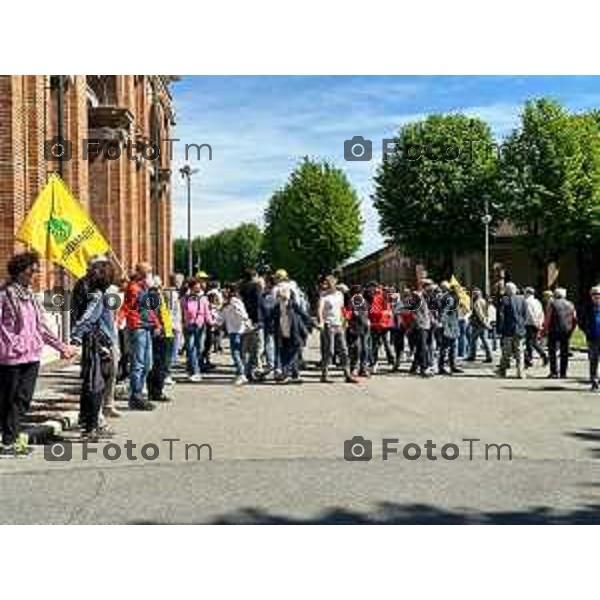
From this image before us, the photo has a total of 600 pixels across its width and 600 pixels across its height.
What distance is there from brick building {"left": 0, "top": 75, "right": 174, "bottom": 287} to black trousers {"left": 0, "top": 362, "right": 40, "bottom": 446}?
18.1 feet

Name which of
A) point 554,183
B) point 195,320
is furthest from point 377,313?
point 554,183

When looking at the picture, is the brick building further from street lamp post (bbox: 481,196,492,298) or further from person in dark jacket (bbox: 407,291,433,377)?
street lamp post (bbox: 481,196,492,298)

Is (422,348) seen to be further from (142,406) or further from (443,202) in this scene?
(443,202)

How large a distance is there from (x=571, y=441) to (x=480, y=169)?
22.3 meters

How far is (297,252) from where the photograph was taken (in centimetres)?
1361

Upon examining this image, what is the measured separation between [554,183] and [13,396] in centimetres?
3204

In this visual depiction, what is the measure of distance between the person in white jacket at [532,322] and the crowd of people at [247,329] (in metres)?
0.03

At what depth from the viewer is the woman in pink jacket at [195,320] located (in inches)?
631

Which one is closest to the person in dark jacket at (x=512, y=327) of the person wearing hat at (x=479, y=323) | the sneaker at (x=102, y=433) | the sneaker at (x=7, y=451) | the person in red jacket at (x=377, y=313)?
the person in red jacket at (x=377, y=313)

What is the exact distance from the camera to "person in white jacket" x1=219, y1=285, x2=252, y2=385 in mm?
16125

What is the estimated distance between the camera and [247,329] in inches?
641

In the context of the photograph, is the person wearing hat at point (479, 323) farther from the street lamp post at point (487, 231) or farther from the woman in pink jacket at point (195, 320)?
the woman in pink jacket at point (195, 320)

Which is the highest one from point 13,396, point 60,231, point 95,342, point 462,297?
point 60,231
